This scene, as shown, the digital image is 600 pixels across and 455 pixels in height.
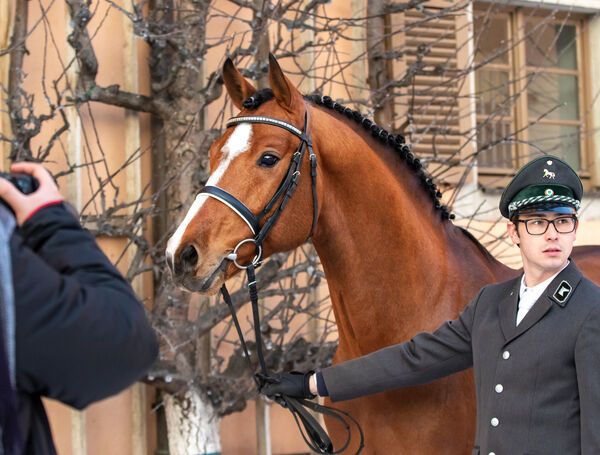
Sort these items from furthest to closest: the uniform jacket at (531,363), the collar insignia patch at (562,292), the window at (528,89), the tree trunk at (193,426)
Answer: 1. the window at (528,89)
2. the tree trunk at (193,426)
3. the collar insignia patch at (562,292)
4. the uniform jacket at (531,363)

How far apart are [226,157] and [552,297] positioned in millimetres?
1113

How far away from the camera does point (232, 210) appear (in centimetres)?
241

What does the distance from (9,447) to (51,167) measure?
143 inches

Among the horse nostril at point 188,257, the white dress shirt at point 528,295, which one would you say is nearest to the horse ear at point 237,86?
the horse nostril at point 188,257

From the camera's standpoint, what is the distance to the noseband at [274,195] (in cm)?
241

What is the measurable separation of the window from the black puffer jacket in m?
5.35

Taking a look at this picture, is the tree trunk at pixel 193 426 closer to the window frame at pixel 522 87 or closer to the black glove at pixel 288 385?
the black glove at pixel 288 385

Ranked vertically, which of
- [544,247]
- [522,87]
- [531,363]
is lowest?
[531,363]

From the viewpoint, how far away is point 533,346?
192cm

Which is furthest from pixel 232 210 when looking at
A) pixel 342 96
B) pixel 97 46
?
pixel 342 96

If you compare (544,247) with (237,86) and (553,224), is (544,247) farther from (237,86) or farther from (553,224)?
(237,86)

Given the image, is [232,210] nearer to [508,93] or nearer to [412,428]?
[412,428]

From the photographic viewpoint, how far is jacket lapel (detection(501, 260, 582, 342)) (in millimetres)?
1930

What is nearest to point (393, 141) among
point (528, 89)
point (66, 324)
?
point (66, 324)
